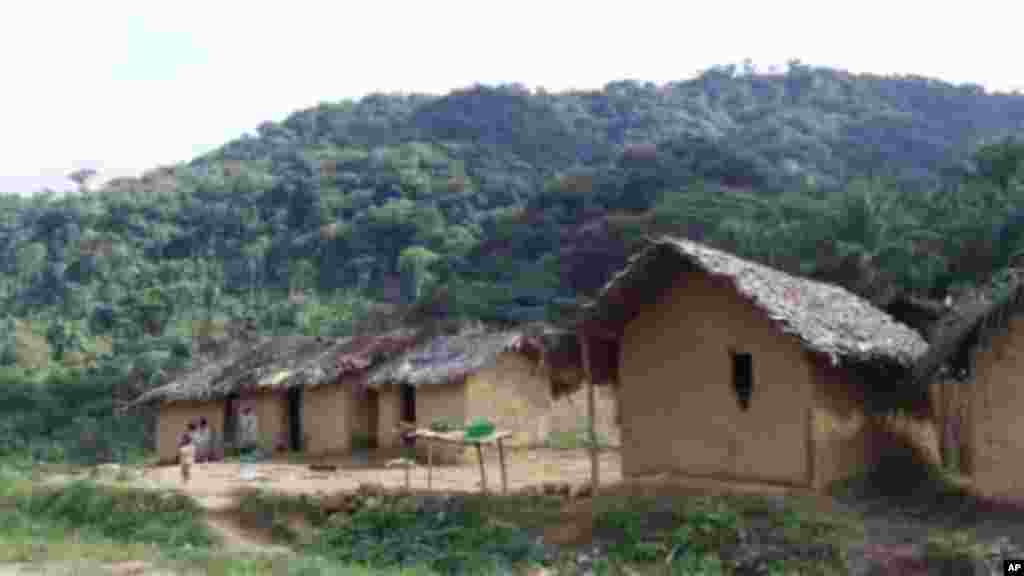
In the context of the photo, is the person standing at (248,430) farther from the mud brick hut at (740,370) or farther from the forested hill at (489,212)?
the forested hill at (489,212)

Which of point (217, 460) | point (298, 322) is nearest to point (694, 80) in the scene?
point (298, 322)

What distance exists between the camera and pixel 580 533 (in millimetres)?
13664

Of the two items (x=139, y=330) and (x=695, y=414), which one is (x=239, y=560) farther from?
(x=139, y=330)

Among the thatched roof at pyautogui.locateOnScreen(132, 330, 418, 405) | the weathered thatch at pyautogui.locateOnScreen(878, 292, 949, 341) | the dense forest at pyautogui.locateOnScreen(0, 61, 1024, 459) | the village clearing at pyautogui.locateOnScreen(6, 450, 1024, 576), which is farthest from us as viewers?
the dense forest at pyautogui.locateOnScreen(0, 61, 1024, 459)

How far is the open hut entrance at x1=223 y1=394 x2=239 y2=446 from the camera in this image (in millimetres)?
27938

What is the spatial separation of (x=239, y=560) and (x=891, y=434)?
7.73 meters

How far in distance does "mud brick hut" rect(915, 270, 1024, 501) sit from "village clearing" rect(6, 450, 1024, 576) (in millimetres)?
407

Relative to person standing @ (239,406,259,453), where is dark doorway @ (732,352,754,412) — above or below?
above

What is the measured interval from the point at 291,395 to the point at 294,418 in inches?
19.0

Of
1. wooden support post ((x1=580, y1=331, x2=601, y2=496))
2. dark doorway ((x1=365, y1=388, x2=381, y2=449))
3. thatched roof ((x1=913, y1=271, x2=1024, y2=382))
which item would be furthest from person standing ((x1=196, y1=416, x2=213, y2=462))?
thatched roof ((x1=913, y1=271, x2=1024, y2=382))

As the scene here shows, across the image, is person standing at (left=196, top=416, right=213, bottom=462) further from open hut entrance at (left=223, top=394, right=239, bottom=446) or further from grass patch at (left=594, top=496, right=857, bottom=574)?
grass patch at (left=594, top=496, right=857, bottom=574)

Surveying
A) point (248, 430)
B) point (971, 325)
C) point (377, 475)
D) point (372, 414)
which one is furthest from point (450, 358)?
point (971, 325)

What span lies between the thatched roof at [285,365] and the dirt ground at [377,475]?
202 cm

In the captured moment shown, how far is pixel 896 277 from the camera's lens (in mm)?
30109
